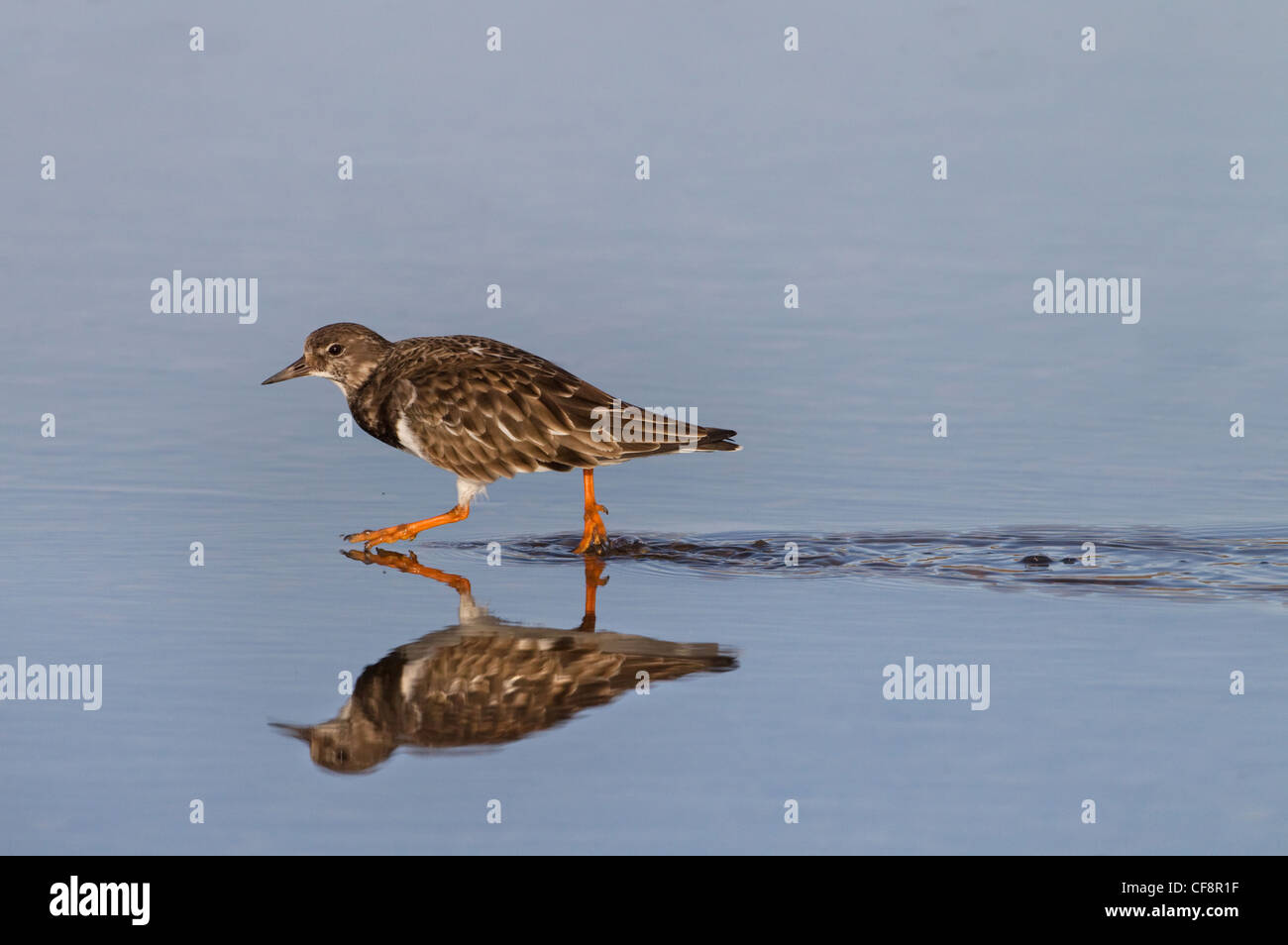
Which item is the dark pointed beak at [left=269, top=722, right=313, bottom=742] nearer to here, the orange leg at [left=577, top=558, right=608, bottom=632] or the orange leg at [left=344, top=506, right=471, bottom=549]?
the orange leg at [left=577, top=558, right=608, bottom=632]

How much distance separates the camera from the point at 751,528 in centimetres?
1198

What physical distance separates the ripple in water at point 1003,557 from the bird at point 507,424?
634 millimetres

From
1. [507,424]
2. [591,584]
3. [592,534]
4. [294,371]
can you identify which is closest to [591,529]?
[592,534]

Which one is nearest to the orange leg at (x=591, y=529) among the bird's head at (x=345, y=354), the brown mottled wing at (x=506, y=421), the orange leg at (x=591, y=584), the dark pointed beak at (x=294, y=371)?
the orange leg at (x=591, y=584)

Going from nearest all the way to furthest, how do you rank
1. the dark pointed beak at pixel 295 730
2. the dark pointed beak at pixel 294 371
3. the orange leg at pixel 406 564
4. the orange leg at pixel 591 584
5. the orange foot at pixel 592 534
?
1. the dark pointed beak at pixel 295 730
2. the orange leg at pixel 591 584
3. the orange leg at pixel 406 564
4. the orange foot at pixel 592 534
5. the dark pointed beak at pixel 294 371

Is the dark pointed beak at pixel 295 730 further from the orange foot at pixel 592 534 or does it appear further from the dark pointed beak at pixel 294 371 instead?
the dark pointed beak at pixel 294 371

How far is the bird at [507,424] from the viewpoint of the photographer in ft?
40.6

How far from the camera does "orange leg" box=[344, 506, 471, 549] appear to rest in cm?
1154

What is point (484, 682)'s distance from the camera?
28.9 ft

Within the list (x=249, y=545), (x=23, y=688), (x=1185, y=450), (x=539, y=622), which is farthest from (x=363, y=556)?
(x=1185, y=450)

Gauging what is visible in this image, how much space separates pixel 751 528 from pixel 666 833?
5049 millimetres

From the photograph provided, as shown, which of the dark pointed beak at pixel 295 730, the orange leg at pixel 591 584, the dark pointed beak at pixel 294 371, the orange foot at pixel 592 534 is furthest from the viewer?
the dark pointed beak at pixel 294 371

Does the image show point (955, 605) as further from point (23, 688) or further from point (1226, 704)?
point (23, 688)

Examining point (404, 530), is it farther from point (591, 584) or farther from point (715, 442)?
point (715, 442)
